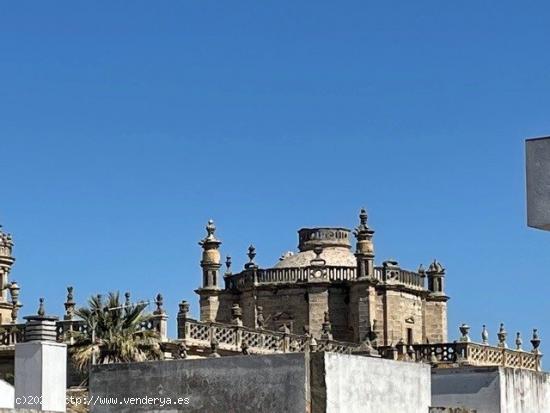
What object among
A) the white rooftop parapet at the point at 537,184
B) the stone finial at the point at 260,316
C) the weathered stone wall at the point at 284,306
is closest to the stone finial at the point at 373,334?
the weathered stone wall at the point at 284,306

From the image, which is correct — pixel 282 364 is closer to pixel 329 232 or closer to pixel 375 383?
pixel 375 383

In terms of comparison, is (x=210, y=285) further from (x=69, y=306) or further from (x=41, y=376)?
(x=41, y=376)

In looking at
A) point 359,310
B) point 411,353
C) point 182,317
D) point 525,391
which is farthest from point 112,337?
point 359,310

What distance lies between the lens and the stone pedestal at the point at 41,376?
17.5 metres

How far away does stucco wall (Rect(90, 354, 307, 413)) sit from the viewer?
1549cm

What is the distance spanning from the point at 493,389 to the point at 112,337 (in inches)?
574

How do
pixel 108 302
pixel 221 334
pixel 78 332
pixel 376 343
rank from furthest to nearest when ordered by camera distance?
pixel 376 343 < pixel 221 334 < pixel 78 332 < pixel 108 302

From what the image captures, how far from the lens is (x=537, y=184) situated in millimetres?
4910

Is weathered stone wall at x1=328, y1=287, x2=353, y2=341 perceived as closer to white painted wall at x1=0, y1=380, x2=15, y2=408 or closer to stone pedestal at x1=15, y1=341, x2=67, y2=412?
white painted wall at x1=0, y1=380, x2=15, y2=408

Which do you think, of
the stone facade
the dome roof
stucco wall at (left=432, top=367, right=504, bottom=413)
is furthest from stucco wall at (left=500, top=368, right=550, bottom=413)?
the dome roof

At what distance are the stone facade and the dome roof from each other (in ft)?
0.14

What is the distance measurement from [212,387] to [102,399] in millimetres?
1872

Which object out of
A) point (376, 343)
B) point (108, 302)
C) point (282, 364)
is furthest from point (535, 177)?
point (376, 343)

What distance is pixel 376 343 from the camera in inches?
1964
